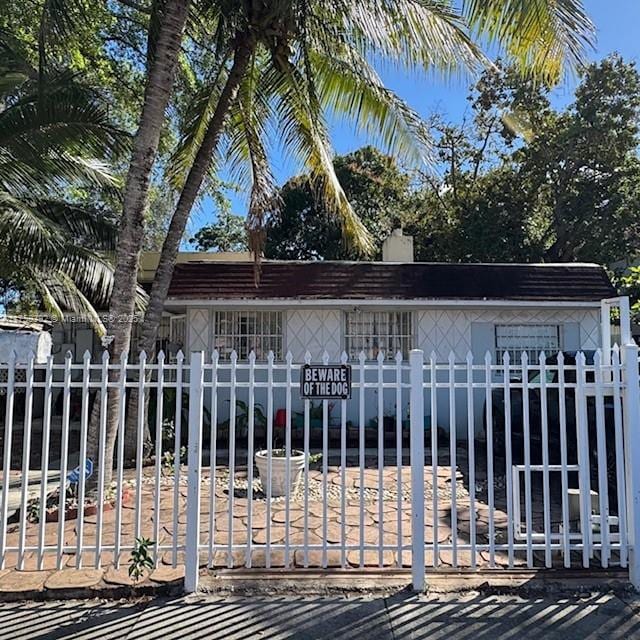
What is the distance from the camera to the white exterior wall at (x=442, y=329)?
12.1 meters

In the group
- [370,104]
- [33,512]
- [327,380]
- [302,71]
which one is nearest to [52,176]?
[302,71]

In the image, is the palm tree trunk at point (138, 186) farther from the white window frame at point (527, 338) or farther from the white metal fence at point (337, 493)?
the white window frame at point (527, 338)

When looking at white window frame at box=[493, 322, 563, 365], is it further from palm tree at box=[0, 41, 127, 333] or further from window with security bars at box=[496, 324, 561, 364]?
palm tree at box=[0, 41, 127, 333]

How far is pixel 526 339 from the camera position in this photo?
40.5 ft

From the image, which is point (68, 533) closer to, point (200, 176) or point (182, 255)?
point (200, 176)

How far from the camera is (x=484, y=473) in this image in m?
8.54

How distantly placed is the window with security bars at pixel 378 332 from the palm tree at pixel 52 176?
16.9 feet

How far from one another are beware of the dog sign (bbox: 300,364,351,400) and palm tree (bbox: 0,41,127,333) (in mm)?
4694

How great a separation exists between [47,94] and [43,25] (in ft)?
6.05

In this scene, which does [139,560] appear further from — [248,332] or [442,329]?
[442,329]

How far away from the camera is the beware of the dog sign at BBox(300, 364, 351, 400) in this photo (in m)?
4.70

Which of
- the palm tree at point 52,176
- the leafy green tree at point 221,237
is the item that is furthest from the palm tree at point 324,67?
the leafy green tree at point 221,237

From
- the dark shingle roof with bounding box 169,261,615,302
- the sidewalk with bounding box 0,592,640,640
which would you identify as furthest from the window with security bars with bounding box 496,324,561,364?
the sidewalk with bounding box 0,592,640,640

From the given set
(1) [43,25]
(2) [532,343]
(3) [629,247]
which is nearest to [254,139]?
(1) [43,25]
